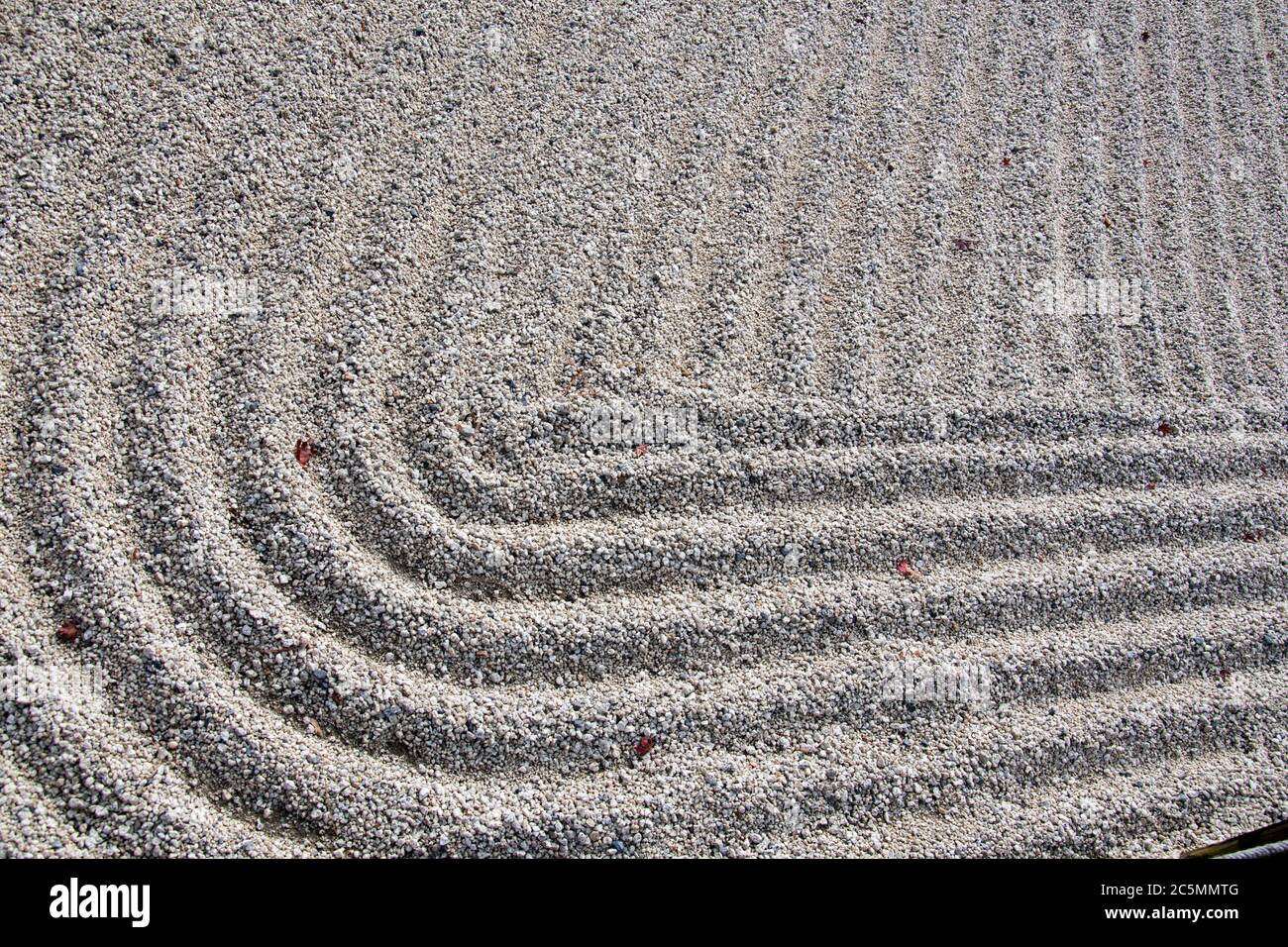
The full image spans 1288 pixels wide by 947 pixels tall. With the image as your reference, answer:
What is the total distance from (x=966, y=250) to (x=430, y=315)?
2.57 m

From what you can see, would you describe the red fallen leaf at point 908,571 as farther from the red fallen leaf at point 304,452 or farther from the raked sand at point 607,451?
the red fallen leaf at point 304,452

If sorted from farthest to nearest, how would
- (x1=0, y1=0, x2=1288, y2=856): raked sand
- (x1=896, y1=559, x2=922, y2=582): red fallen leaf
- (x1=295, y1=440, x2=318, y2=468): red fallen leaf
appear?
(x1=896, y1=559, x2=922, y2=582): red fallen leaf → (x1=295, y1=440, x2=318, y2=468): red fallen leaf → (x1=0, y1=0, x2=1288, y2=856): raked sand

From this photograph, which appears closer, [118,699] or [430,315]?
[118,699]

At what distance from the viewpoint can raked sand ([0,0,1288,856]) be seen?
10.6 ft

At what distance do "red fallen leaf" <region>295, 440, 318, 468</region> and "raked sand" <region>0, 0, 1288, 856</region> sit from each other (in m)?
0.01

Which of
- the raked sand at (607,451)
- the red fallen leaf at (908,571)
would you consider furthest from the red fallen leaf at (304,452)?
the red fallen leaf at (908,571)

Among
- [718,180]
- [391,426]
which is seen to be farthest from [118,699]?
[718,180]

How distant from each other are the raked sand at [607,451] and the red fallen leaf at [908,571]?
0.01 m

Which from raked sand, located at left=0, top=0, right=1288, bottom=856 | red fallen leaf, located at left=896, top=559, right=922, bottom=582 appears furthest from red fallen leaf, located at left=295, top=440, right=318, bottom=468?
red fallen leaf, located at left=896, top=559, right=922, bottom=582

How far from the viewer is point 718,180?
4.54 metres

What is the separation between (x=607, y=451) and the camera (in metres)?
3.79

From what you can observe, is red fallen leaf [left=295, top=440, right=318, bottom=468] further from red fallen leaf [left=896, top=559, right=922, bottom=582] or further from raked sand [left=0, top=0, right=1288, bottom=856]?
red fallen leaf [left=896, top=559, right=922, bottom=582]

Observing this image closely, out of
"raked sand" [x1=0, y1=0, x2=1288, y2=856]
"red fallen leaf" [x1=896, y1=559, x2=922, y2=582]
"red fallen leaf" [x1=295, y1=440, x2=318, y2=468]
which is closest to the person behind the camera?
"raked sand" [x1=0, y1=0, x2=1288, y2=856]
